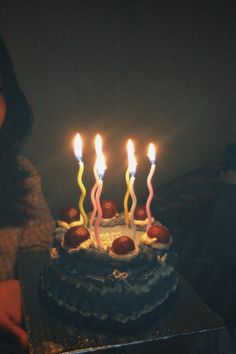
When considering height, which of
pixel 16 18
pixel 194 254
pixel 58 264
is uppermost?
pixel 16 18

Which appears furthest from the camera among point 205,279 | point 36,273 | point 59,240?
point 205,279

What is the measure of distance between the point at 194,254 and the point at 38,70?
4.60 feet

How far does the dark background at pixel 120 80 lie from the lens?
217 cm

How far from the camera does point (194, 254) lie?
6.79 feet

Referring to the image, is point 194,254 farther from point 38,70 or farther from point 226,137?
point 38,70

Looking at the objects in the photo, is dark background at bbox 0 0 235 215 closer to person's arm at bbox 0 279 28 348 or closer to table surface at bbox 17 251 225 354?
person's arm at bbox 0 279 28 348

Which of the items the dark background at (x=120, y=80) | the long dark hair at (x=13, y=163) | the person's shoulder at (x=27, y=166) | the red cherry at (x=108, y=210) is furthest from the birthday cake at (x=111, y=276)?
the dark background at (x=120, y=80)

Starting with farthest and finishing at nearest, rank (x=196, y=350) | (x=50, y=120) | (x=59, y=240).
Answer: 1. (x=50, y=120)
2. (x=59, y=240)
3. (x=196, y=350)

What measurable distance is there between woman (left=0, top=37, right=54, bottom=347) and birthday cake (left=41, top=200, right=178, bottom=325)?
498mm

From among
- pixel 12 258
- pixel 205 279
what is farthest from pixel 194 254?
pixel 12 258

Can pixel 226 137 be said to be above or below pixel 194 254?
above

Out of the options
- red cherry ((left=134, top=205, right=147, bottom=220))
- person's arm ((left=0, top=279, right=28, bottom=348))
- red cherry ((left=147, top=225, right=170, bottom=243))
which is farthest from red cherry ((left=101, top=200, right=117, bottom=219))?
person's arm ((left=0, top=279, right=28, bottom=348))

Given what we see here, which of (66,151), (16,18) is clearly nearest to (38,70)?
(16,18)

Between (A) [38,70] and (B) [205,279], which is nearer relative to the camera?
(B) [205,279]
